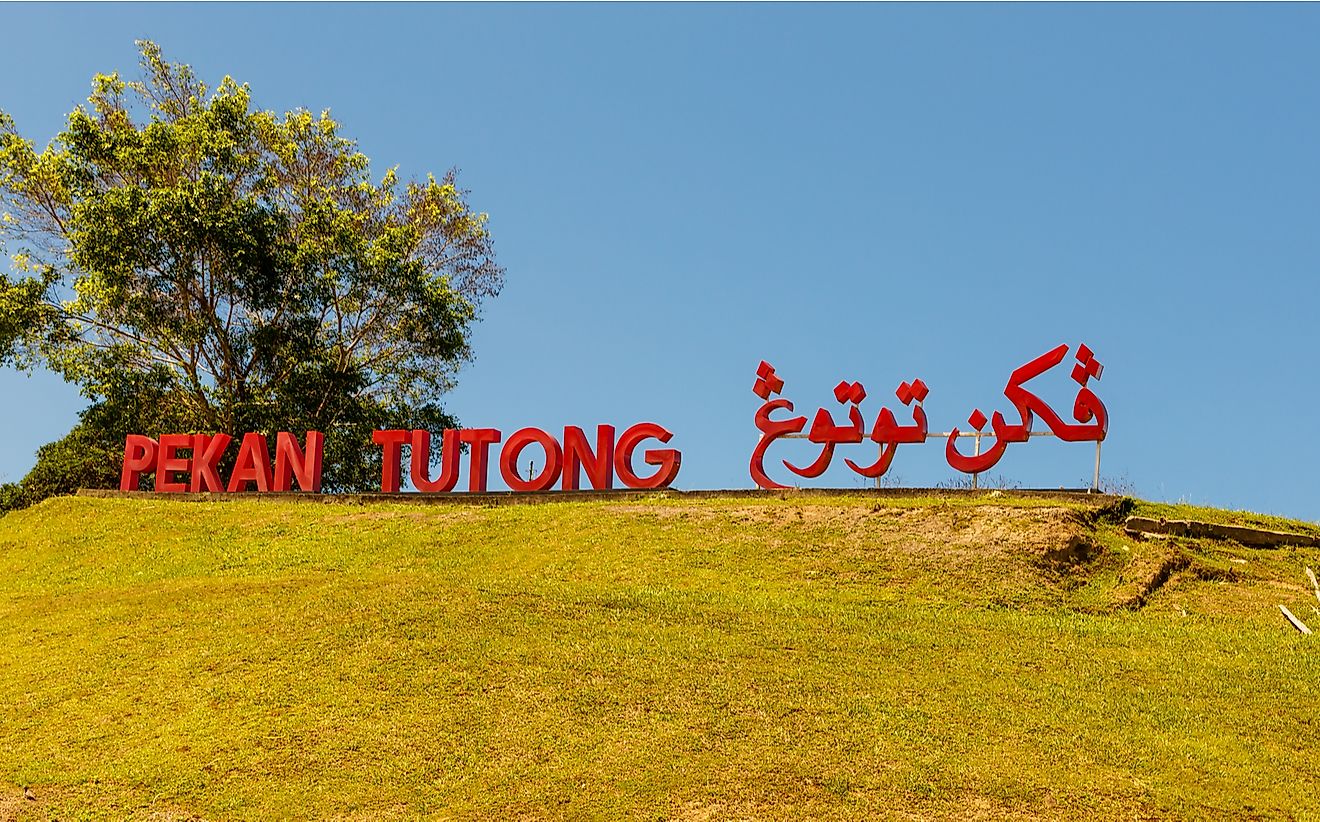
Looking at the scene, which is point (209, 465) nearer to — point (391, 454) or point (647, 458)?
point (391, 454)

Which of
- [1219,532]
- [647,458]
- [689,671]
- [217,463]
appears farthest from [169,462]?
[1219,532]

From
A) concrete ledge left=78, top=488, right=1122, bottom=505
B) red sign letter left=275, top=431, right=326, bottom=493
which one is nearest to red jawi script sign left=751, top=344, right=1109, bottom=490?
concrete ledge left=78, top=488, right=1122, bottom=505

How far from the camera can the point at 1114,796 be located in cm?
1352

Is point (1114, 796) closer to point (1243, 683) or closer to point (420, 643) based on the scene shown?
point (1243, 683)

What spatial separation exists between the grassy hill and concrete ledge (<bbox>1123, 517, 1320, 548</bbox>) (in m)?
0.50

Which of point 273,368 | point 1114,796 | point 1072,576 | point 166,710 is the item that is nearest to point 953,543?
point 1072,576

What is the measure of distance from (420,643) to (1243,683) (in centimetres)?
1105

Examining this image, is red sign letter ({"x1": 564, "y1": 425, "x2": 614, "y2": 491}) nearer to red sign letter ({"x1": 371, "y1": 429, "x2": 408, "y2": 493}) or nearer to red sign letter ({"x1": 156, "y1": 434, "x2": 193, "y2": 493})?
red sign letter ({"x1": 371, "y1": 429, "x2": 408, "y2": 493})

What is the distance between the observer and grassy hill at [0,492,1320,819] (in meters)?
13.7

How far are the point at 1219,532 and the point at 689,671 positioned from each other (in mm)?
13390

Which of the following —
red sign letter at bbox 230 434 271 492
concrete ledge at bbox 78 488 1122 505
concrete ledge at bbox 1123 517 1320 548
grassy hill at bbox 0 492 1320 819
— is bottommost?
grassy hill at bbox 0 492 1320 819

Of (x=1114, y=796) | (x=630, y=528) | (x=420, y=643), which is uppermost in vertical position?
(x=630, y=528)

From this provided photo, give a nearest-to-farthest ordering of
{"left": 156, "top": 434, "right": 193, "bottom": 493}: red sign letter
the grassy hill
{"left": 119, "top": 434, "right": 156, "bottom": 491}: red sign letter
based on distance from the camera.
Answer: the grassy hill < {"left": 156, "top": 434, "right": 193, "bottom": 493}: red sign letter < {"left": 119, "top": 434, "right": 156, "bottom": 491}: red sign letter

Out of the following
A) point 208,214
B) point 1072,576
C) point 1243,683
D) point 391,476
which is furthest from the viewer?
point 208,214
